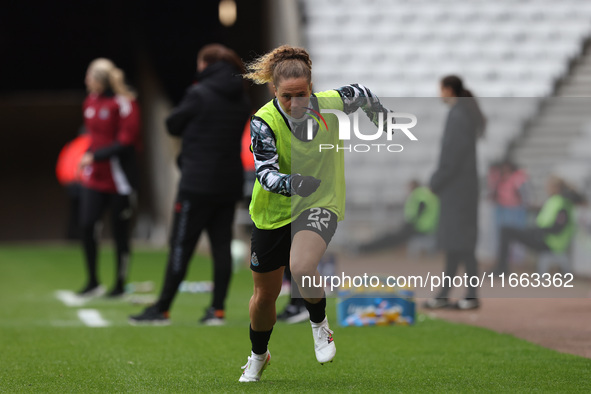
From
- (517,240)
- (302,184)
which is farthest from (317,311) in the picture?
(517,240)

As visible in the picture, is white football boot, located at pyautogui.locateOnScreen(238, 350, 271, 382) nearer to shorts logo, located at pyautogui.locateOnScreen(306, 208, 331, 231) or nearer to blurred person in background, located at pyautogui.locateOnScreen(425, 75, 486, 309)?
shorts logo, located at pyautogui.locateOnScreen(306, 208, 331, 231)

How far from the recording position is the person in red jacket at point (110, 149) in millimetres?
9125

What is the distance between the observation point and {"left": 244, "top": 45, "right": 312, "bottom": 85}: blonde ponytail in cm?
435

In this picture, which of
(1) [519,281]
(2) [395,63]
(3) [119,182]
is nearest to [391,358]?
(1) [519,281]

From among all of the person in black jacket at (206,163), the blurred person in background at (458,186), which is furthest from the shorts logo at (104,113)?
the blurred person in background at (458,186)

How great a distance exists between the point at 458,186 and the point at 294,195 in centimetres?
384

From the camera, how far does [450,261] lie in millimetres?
7473

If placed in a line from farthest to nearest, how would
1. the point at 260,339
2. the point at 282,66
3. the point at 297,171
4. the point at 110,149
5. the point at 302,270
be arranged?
the point at 110,149 < the point at 260,339 < the point at 297,171 < the point at 282,66 < the point at 302,270

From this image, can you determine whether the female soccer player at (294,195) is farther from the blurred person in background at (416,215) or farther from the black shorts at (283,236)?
the blurred person in background at (416,215)

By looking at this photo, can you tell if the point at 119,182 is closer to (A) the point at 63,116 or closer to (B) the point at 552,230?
(B) the point at 552,230

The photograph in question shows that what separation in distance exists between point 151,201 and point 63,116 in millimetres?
3765

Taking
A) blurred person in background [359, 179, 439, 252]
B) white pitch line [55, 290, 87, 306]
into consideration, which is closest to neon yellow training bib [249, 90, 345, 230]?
blurred person in background [359, 179, 439, 252]

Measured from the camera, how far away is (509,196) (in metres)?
7.44

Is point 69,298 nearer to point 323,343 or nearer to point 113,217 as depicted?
point 113,217
